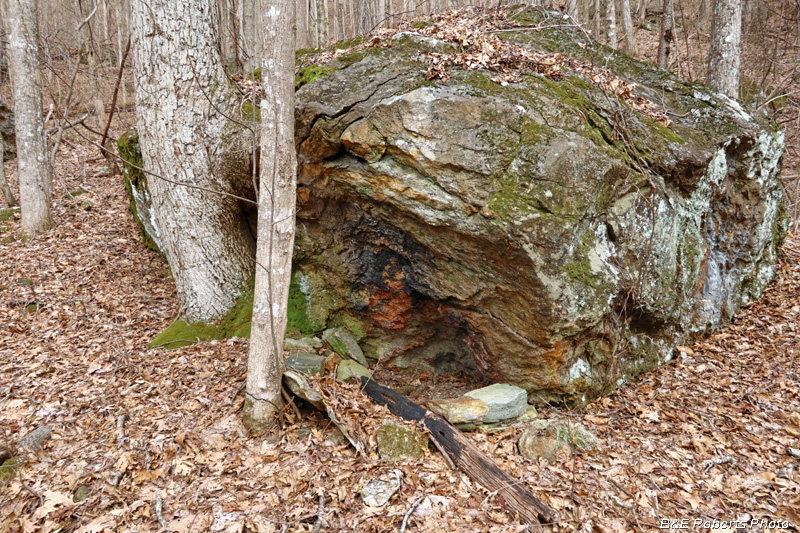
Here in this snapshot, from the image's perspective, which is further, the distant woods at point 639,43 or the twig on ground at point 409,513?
the distant woods at point 639,43

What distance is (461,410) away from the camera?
174 inches

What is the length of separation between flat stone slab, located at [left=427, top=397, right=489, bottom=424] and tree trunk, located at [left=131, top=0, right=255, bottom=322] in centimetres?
314

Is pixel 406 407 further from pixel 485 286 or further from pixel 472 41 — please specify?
pixel 472 41

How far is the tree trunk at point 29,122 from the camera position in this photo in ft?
25.6

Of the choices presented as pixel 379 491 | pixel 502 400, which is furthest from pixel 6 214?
pixel 502 400

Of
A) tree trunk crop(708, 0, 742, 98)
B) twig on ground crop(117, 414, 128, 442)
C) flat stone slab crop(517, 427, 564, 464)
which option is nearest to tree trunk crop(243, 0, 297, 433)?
twig on ground crop(117, 414, 128, 442)

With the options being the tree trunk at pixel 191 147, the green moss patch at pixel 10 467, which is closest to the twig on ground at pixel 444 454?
the tree trunk at pixel 191 147

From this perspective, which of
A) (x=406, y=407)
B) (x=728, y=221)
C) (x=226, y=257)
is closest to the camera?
(x=406, y=407)

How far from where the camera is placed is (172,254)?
5684mm

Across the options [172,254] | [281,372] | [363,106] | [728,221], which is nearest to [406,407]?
[281,372]

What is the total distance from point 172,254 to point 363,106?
3102mm

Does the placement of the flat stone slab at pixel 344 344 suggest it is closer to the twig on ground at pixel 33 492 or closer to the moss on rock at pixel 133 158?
the twig on ground at pixel 33 492

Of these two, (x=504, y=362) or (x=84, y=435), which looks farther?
(x=504, y=362)

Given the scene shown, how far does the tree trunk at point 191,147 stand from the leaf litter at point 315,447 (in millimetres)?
907
